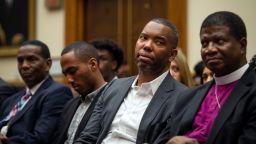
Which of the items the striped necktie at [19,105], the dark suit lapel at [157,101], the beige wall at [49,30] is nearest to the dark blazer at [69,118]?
the striped necktie at [19,105]

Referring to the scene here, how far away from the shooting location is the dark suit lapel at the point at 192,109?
274 cm

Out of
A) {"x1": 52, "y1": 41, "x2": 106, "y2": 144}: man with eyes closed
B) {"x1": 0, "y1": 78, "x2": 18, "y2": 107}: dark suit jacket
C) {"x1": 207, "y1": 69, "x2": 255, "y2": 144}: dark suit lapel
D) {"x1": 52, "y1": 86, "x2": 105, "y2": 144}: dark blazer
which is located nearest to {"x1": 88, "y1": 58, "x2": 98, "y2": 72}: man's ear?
{"x1": 52, "y1": 41, "x2": 106, "y2": 144}: man with eyes closed

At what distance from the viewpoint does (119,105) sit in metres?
3.19

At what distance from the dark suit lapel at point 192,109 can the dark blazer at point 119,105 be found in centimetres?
18

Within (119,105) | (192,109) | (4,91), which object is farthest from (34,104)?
(192,109)

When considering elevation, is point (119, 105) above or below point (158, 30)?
below

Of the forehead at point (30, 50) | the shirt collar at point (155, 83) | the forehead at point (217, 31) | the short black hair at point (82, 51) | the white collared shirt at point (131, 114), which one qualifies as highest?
the forehead at point (217, 31)

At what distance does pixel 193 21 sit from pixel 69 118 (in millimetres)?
3360

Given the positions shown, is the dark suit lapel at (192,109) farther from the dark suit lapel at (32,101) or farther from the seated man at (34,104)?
the dark suit lapel at (32,101)

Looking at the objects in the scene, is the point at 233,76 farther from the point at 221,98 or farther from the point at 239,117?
the point at 239,117

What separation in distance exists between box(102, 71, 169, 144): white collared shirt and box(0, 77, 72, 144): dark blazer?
0.95 metres

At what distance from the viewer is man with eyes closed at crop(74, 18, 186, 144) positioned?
2.97 metres

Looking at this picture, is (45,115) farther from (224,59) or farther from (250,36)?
(250,36)

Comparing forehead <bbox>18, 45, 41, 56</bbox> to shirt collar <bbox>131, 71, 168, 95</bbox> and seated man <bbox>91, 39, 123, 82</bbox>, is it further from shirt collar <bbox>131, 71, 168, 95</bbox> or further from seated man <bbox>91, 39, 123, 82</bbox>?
shirt collar <bbox>131, 71, 168, 95</bbox>
